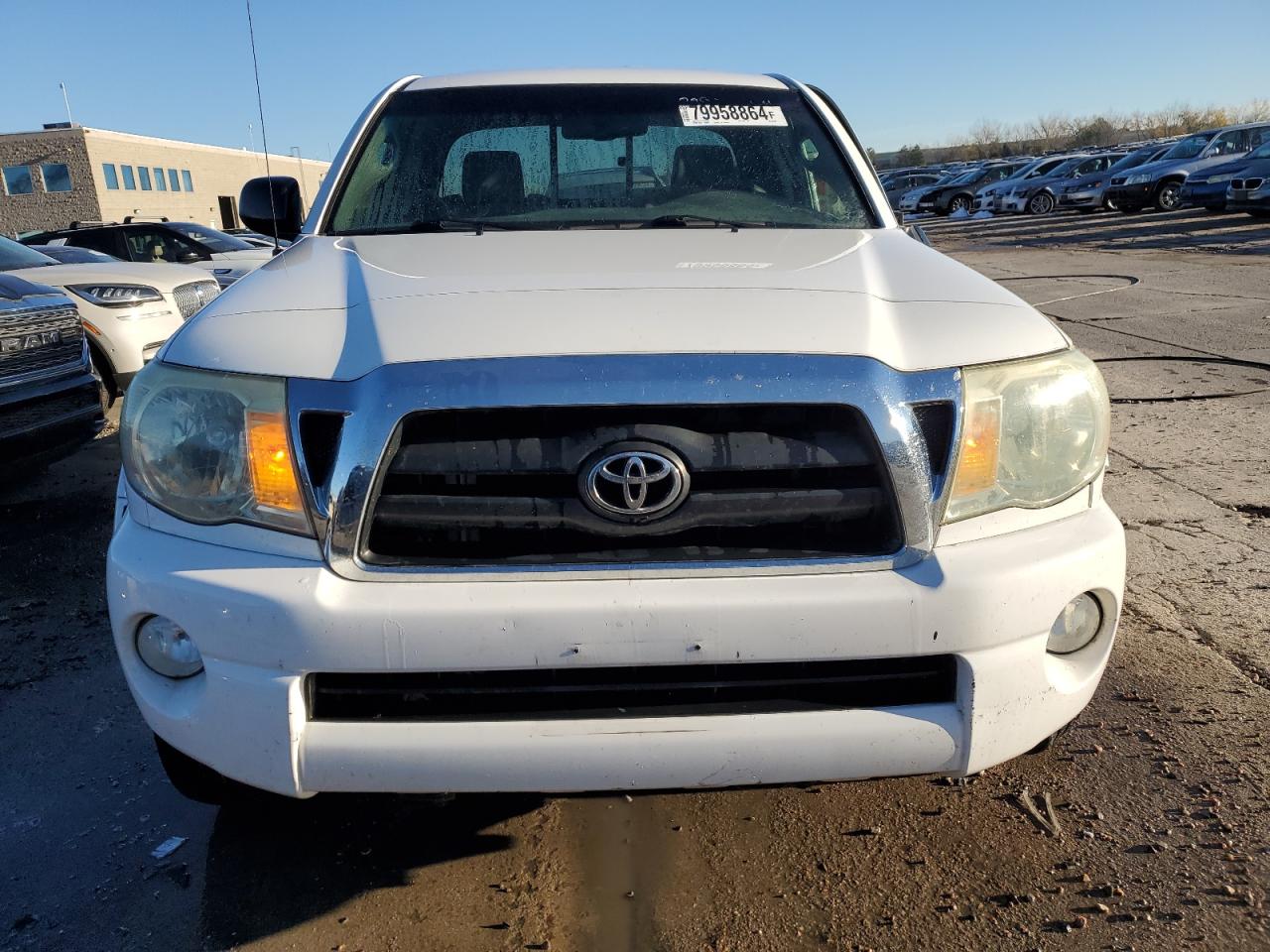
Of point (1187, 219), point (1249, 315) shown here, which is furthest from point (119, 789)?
point (1187, 219)

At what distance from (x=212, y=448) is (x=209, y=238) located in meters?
11.8

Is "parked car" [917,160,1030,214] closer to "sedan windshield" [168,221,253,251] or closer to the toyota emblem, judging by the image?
"sedan windshield" [168,221,253,251]

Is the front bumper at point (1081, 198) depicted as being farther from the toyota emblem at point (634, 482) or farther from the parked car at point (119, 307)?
the toyota emblem at point (634, 482)

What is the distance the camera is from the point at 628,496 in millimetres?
1743

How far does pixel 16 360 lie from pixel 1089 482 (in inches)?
194

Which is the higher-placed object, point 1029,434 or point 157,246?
point 1029,434

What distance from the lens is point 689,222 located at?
2.90m

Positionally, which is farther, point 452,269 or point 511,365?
point 452,269

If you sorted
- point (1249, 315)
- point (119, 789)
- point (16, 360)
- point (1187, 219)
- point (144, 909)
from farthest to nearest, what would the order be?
1. point (1187, 219)
2. point (1249, 315)
3. point (16, 360)
4. point (119, 789)
5. point (144, 909)

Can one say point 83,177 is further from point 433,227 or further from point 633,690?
point 633,690

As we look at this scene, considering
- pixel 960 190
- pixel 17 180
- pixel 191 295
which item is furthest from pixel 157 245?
pixel 17 180

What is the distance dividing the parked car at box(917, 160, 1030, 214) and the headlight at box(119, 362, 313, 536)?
114 feet

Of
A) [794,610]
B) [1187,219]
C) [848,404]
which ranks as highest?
[848,404]

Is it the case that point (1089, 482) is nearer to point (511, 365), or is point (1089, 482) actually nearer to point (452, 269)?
point (511, 365)
